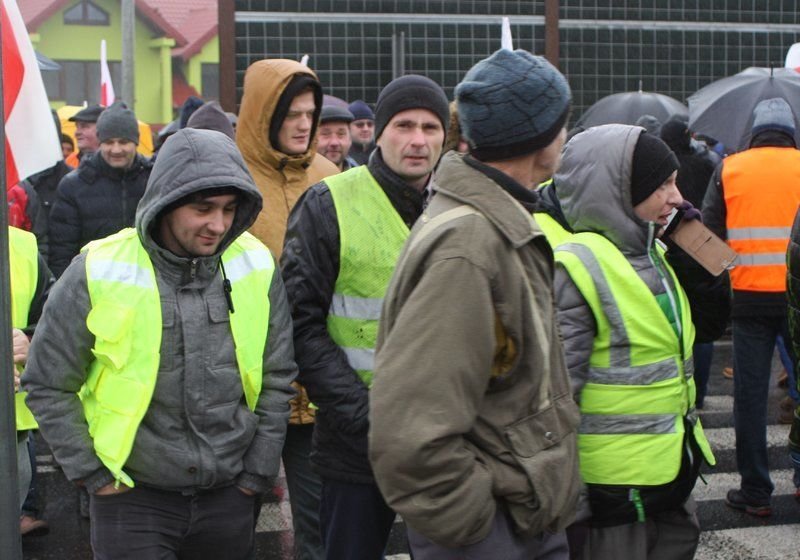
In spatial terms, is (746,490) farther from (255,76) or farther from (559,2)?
(559,2)

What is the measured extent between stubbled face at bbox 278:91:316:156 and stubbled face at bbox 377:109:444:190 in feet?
2.46

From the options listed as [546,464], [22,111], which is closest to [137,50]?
[22,111]

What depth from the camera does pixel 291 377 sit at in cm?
394

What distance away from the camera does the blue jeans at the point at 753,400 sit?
6.54 m

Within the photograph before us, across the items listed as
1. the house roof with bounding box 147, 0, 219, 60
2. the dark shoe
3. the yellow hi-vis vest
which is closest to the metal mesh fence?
the dark shoe

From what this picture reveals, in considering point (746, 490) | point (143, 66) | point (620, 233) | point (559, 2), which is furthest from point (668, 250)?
point (143, 66)

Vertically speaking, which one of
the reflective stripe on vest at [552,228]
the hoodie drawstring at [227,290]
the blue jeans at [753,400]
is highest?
the hoodie drawstring at [227,290]

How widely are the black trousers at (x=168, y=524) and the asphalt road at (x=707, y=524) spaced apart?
237cm

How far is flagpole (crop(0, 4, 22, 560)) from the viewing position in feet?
11.4

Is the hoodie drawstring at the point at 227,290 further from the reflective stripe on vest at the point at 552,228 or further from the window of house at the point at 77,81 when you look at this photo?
the window of house at the point at 77,81

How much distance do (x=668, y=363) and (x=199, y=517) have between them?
4.83ft

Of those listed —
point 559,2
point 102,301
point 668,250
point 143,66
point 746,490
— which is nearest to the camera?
point 102,301

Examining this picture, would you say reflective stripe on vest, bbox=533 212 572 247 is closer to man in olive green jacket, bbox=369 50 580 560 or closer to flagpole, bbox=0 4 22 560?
man in olive green jacket, bbox=369 50 580 560

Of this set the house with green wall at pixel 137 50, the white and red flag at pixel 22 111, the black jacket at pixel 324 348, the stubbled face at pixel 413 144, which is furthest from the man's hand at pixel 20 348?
the house with green wall at pixel 137 50
